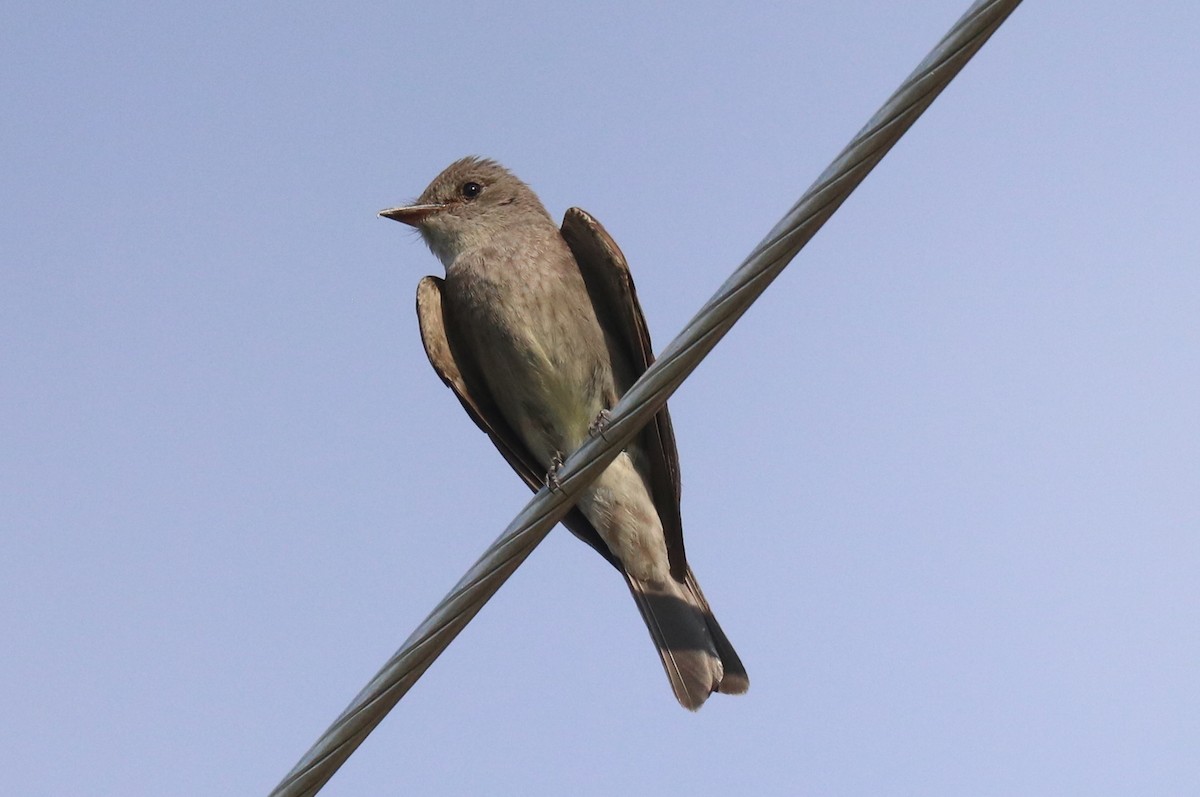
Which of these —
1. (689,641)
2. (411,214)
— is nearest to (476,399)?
(411,214)

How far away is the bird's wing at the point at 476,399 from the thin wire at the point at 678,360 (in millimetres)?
2799

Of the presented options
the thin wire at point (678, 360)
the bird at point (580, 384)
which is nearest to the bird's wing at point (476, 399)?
the bird at point (580, 384)

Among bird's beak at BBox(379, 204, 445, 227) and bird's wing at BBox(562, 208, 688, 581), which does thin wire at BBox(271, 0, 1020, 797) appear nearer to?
bird's wing at BBox(562, 208, 688, 581)

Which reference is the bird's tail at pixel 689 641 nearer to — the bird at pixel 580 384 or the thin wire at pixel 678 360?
the bird at pixel 580 384

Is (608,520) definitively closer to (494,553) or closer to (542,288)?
(542,288)

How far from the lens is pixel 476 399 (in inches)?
277

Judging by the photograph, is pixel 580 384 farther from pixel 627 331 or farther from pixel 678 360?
pixel 678 360

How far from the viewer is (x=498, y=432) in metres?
7.01

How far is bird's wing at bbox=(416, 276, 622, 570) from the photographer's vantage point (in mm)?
6855

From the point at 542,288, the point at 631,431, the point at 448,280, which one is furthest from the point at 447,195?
the point at 631,431

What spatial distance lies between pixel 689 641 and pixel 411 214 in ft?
8.80

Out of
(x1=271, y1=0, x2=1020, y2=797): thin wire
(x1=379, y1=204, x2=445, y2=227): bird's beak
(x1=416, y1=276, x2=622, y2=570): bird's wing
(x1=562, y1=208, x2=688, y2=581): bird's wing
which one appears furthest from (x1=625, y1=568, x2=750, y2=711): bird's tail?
(x1=271, y1=0, x2=1020, y2=797): thin wire

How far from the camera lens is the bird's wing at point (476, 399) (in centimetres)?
686

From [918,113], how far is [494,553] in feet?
5.30
